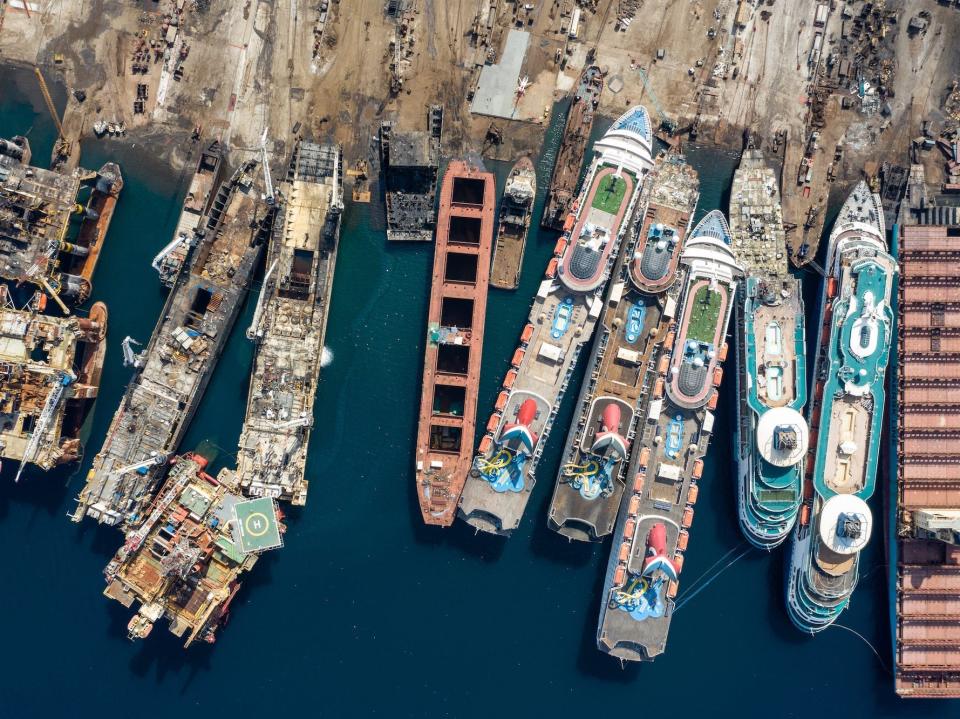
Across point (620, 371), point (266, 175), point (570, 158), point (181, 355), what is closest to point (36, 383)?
point (181, 355)

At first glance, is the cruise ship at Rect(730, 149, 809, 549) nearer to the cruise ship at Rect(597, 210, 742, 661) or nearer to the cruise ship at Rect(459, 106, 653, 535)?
the cruise ship at Rect(597, 210, 742, 661)

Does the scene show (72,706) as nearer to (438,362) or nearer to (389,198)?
(438,362)

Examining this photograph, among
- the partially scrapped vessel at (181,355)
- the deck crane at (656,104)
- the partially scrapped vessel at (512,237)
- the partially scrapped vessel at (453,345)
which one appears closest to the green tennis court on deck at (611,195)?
the partially scrapped vessel at (512,237)

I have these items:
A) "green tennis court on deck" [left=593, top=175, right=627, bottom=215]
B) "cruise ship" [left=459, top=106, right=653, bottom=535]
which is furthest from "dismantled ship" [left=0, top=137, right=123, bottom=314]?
"green tennis court on deck" [left=593, top=175, right=627, bottom=215]

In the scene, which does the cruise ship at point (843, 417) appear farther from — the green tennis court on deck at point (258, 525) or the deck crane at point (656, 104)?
the green tennis court on deck at point (258, 525)

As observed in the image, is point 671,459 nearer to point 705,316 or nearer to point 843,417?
point 705,316

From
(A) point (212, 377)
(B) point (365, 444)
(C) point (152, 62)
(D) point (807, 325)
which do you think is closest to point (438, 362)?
(B) point (365, 444)
